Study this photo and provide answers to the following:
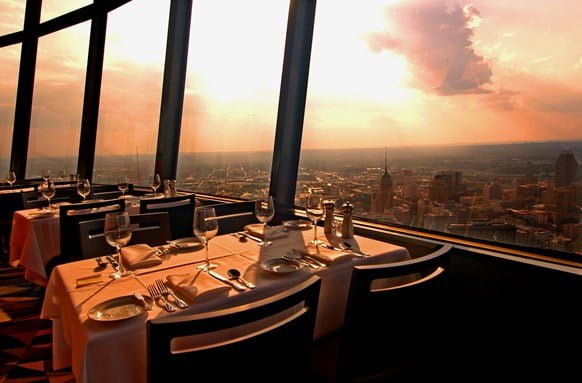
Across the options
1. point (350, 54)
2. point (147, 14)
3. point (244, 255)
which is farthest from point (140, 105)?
point (244, 255)

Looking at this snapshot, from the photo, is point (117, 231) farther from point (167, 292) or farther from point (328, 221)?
point (328, 221)

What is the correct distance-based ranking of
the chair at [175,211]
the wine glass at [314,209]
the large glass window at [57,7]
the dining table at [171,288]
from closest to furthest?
1. the dining table at [171,288]
2. the wine glass at [314,209]
3. the chair at [175,211]
4. the large glass window at [57,7]

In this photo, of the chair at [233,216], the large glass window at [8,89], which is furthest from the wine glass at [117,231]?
the large glass window at [8,89]

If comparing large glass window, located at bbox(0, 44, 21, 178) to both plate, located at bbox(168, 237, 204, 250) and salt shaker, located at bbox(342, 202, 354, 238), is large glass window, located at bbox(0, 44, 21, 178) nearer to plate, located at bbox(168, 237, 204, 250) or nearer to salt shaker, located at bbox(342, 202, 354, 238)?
plate, located at bbox(168, 237, 204, 250)

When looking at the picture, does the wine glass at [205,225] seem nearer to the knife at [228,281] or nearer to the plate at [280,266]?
the knife at [228,281]

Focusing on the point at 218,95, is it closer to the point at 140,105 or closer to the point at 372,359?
the point at 140,105

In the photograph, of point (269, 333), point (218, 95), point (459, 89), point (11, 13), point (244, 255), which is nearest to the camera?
point (269, 333)
